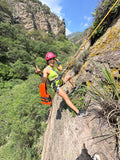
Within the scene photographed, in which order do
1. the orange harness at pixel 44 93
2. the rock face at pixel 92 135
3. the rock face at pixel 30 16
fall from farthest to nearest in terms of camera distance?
the rock face at pixel 30 16, the orange harness at pixel 44 93, the rock face at pixel 92 135

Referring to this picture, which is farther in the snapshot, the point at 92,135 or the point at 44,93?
the point at 44,93

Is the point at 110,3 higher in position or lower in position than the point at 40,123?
higher

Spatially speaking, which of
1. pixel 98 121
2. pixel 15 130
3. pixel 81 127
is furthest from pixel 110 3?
pixel 15 130

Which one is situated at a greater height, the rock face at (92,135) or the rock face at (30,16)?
the rock face at (30,16)

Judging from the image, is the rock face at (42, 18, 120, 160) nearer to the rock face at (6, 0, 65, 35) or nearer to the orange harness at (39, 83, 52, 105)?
the orange harness at (39, 83, 52, 105)

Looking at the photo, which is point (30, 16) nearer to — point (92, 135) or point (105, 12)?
point (105, 12)

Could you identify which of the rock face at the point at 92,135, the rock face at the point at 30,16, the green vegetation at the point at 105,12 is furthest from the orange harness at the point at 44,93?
the rock face at the point at 30,16

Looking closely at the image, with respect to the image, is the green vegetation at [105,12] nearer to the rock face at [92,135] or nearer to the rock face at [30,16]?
the rock face at [92,135]

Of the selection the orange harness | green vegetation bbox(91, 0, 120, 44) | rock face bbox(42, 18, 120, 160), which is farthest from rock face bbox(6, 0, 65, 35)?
rock face bbox(42, 18, 120, 160)

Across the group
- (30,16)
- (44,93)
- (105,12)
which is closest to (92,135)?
(44,93)

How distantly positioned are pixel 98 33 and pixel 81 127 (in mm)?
A: 3681

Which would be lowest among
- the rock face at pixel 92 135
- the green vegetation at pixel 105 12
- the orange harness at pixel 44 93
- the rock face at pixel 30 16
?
the rock face at pixel 92 135

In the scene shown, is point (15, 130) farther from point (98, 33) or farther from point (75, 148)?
point (98, 33)

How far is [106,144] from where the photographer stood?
1.21 m
